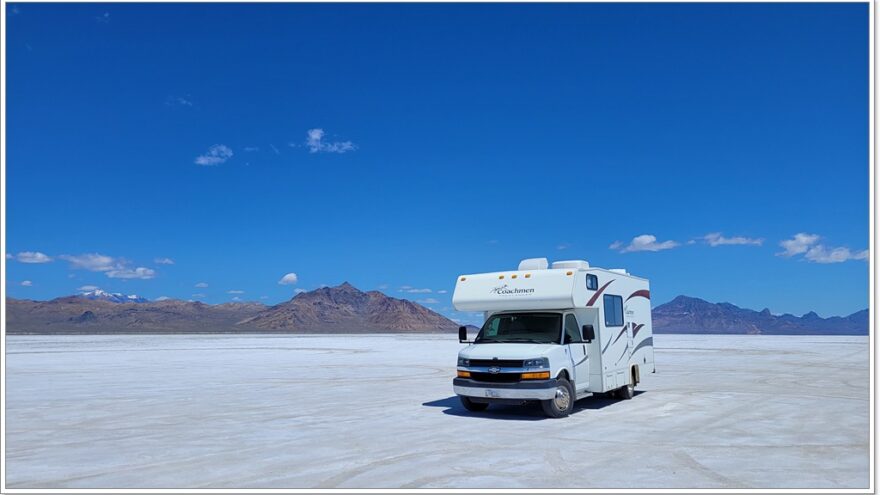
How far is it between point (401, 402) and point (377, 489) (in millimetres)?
8951

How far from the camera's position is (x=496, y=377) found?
14.6 m

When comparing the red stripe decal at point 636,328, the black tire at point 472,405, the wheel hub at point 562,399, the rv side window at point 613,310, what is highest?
the rv side window at point 613,310

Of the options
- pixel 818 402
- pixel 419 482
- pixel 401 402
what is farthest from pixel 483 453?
pixel 818 402

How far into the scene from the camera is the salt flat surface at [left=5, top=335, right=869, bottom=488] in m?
9.25

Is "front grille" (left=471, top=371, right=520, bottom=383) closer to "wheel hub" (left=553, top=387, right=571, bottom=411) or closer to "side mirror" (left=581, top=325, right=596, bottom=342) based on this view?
"wheel hub" (left=553, top=387, right=571, bottom=411)

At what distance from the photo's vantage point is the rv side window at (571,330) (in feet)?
50.4

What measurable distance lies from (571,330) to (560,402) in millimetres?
1737

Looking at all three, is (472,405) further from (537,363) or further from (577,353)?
(577,353)

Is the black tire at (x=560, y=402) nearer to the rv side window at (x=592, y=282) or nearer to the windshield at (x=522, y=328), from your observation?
the windshield at (x=522, y=328)

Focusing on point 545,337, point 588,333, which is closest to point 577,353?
point 588,333

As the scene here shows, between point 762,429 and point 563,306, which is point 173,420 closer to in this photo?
point 563,306

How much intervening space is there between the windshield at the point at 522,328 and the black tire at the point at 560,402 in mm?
936

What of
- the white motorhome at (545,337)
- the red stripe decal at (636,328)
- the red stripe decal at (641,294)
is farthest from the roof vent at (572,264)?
the red stripe decal at (636,328)

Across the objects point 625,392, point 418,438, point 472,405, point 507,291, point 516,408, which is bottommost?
point 418,438
